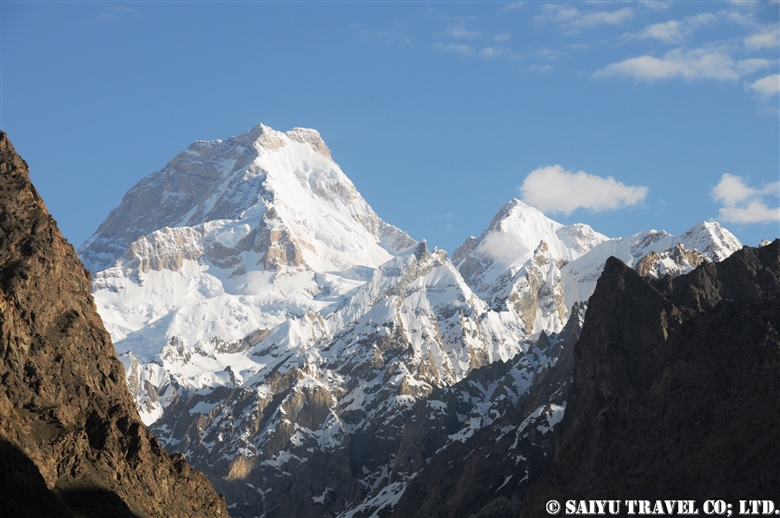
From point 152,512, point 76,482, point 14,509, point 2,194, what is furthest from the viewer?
point 2,194

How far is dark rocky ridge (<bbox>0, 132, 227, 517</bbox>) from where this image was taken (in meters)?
161

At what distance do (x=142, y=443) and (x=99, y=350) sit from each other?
53.0ft

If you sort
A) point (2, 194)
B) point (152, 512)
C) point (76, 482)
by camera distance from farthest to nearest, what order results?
1. point (2, 194)
2. point (152, 512)
3. point (76, 482)

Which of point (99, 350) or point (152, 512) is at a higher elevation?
point (99, 350)

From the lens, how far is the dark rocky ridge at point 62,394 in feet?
529

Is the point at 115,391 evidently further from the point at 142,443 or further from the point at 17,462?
the point at 17,462

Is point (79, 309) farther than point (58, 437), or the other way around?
point (79, 309)

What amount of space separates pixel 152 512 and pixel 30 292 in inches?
1309

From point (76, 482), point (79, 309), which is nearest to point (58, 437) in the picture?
point (76, 482)

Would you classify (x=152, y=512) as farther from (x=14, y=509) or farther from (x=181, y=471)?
(x=14, y=509)

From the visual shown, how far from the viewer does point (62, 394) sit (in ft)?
586

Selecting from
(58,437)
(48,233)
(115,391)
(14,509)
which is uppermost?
(48,233)

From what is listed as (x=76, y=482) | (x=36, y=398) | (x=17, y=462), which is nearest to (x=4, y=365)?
(x=36, y=398)

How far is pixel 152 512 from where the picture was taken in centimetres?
17938
